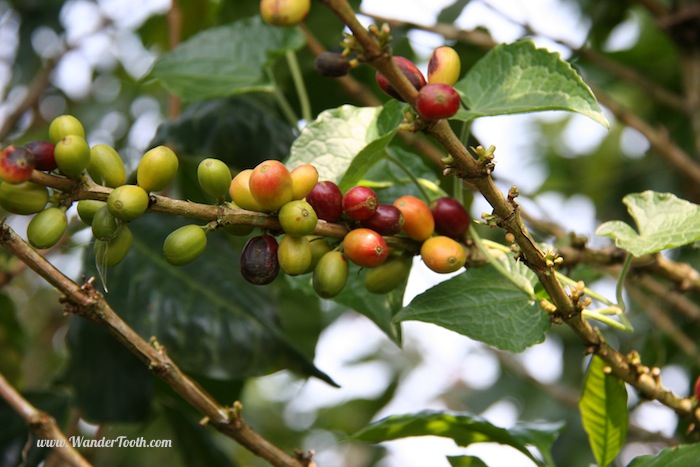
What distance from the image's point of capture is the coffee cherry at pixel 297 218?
530mm

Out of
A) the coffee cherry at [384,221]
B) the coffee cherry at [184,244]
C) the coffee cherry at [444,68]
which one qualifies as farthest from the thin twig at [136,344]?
the coffee cherry at [444,68]

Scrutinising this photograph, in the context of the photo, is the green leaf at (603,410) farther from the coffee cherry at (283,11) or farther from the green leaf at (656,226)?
the coffee cherry at (283,11)

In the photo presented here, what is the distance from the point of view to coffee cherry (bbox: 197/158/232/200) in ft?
1.77

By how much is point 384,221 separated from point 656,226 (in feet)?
0.89

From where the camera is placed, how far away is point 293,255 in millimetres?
551

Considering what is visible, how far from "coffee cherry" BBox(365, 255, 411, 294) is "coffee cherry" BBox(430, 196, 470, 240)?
4 cm

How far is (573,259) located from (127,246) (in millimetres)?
515

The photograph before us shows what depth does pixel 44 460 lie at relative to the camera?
106 cm

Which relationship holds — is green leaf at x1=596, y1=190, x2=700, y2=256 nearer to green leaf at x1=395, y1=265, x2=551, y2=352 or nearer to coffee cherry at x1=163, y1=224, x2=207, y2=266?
green leaf at x1=395, y1=265, x2=551, y2=352

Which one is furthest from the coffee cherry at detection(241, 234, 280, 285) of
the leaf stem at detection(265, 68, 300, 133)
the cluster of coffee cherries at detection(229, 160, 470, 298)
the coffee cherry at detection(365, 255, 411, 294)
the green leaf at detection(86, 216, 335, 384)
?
the leaf stem at detection(265, 68, 300, 133)

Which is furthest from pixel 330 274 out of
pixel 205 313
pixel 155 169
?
pixel 205 313

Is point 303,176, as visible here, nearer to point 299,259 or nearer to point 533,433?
point 299,259

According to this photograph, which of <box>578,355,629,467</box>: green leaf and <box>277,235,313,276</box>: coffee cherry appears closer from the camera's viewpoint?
<box>277,235,313,276</box>: coffee cherry

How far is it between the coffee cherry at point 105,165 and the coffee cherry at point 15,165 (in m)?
0.05
